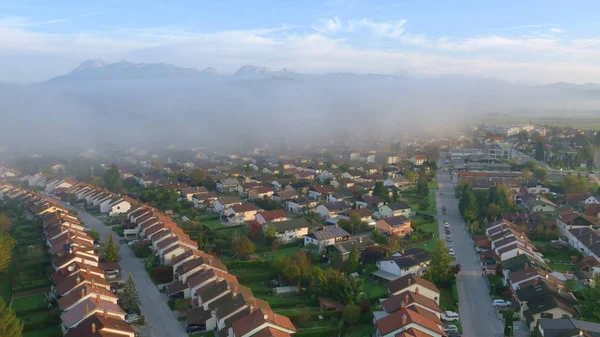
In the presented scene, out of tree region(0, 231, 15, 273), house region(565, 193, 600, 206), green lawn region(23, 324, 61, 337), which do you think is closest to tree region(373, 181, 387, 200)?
house region(565, 193, 600, 206)

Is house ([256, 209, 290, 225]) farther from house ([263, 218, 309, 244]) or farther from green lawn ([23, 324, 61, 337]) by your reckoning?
green lawn ([23, 324, 61, 337])

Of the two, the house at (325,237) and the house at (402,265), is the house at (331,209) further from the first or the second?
the house at (402,265)

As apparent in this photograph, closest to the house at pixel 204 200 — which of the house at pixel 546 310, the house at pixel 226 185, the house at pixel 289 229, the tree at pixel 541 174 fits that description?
the house at pixel 226 185

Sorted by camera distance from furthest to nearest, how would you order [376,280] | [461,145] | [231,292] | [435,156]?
[461,145], [435,156], [376,280], [231,292]

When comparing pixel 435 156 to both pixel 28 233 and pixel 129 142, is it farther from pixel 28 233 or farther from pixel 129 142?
pixel 129 142

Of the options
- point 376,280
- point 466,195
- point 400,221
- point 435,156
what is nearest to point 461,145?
point 435,156

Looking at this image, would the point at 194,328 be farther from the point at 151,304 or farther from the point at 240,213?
the point at 240,213
